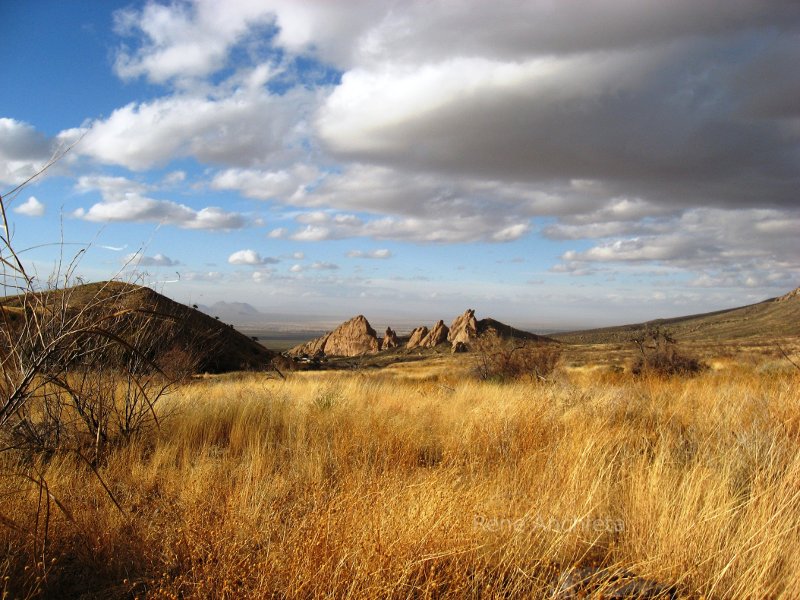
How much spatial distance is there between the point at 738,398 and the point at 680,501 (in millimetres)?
4698

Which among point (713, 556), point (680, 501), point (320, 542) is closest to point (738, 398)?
point (680, 501)

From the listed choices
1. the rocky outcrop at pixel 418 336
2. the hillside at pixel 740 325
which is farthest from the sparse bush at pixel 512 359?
the rocky outcrop at pixel 418 336

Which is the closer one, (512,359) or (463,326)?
(512,359)

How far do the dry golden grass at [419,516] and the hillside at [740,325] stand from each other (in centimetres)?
6895

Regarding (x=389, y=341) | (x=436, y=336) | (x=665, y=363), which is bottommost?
(x=389, y=341)

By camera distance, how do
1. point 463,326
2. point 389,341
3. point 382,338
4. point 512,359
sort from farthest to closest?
1. point 382,338
2. point 389,341
3. point 463,326
4. point 512,359

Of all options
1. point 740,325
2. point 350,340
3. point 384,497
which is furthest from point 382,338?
point 384,497

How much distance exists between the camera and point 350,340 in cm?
9075

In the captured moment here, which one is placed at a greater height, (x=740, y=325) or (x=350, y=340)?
(x=740, y=325)

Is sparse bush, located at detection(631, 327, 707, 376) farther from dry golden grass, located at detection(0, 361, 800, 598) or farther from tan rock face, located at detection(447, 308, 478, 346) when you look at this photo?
tan rock face, located at detection(447, 308, 478, 346)

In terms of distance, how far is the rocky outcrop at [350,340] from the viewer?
87406mm

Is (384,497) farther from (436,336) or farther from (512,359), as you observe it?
(436,336)

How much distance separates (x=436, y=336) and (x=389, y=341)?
10.4 meters

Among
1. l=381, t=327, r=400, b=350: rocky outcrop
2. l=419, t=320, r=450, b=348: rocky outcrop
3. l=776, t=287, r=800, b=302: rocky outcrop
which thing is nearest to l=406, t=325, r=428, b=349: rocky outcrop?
l=419, t=320, r=450, b=348: rocky outcrop
